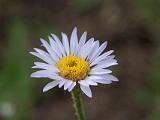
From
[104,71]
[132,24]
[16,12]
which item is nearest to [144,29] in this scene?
[132,24]

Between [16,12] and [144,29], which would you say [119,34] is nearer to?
[144,29]

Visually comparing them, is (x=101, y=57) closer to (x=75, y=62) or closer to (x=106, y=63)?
(x=106, y=63)

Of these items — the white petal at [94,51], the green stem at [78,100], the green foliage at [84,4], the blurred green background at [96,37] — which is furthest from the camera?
the green foliage at [84,4]

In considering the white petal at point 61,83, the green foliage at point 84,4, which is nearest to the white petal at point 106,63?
the white petal at point 61,83

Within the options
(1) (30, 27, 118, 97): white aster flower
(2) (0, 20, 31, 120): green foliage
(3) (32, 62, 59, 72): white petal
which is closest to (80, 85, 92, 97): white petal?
(1) (30, 27, 118, 97): white aster flower

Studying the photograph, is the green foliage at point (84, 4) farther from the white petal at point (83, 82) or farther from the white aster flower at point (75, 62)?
the white petal at point (83, 82)

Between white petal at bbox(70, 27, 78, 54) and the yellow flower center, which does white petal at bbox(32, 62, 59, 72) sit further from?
white petal at bbox(70, 27, 78, 54)
